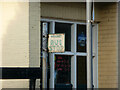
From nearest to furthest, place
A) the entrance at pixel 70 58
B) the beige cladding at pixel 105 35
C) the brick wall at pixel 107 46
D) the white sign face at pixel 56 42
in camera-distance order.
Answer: the white sign face at pixel 56 42 → the entrance at pixel 70 58 → the beige cladding at pixel 105 35 → the brick wall at pixel 107 46

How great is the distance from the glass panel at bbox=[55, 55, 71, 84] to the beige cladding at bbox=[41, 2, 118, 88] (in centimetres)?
103

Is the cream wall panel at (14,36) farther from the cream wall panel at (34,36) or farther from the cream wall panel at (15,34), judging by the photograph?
the cream wall panel at (34,36)

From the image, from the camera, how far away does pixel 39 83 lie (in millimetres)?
8406

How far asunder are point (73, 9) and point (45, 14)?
0.98 m

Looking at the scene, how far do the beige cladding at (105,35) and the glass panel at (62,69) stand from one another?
1027 mm

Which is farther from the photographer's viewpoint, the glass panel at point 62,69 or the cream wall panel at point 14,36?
the glass panel at point 62,69

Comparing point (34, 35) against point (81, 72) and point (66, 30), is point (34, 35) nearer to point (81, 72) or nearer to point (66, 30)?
point (66, 30)

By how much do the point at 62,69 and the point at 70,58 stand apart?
18.3 inches

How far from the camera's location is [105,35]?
962cm

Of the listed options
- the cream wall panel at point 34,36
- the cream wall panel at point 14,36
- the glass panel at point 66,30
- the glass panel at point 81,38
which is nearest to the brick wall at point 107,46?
the glass panel at point 81,38

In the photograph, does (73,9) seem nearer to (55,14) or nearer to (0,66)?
(55,14)

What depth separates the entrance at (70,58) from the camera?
904 cm

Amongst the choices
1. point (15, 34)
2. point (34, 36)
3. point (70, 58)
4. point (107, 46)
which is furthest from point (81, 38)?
point (15, 34)

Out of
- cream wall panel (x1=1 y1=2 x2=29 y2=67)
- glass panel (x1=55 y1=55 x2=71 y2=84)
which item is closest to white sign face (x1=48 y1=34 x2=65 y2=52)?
cream wall panel (x1=1 y1=2 x2=29 y2=67)
